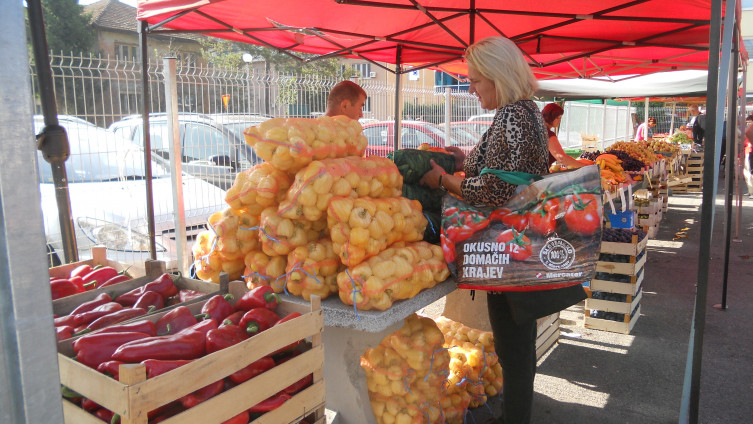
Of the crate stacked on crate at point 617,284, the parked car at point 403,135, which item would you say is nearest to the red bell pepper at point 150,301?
the crate stacked on crate at point 617,284

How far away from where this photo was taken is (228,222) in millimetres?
2508

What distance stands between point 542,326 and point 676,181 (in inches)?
426

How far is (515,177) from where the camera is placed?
7.70 feet

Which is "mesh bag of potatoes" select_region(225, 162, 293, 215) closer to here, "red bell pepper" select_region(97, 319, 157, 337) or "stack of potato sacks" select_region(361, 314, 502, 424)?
"red bell pepper" select_region(97, 319, 157, 337)

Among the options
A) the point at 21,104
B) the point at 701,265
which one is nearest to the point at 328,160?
the point at 21,104

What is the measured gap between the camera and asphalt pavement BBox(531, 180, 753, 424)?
136 inches

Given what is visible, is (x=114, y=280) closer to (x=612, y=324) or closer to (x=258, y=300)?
(x=258, y=300)

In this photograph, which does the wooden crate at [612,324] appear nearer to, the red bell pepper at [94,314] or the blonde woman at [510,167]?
the blonde woman at [510,167]

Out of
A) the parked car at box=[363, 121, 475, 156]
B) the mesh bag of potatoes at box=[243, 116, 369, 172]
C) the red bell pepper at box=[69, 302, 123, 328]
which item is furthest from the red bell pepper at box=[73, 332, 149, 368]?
the parked car at box=[363, 121, 475, 156]

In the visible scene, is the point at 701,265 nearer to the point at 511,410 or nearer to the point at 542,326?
the point at 511,410

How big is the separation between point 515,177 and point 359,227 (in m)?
0.73

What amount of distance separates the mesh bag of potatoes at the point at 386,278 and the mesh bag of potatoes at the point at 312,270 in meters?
0.10

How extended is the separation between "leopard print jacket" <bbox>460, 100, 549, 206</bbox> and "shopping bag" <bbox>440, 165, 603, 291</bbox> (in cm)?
6

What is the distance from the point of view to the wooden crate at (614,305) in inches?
188
